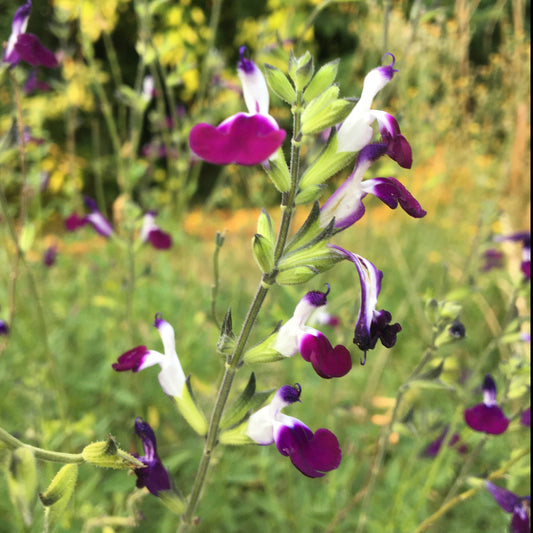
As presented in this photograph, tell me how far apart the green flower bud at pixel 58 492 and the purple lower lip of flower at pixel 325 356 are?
0.31 m

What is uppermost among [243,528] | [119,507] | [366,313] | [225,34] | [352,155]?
[225,34]

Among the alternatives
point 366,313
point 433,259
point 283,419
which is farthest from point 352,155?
point 433,259

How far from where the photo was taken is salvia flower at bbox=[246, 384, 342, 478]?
0.62 meters

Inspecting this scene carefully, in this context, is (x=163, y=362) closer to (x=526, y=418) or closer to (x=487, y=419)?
(x=487, y=419)

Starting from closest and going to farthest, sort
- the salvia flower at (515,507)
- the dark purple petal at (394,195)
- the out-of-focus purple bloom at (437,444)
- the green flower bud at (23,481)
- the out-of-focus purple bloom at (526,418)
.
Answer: the green flower bud at (23,481) → the dark purple petal at (394,195) → the salvia flower at (515,507) → the out-of-focus purple bloom at (526,418) → the out-of-focus purple bloom at (437,444)

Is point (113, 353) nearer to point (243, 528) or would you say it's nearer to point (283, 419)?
point (243, 528)

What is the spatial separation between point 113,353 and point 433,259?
9.91 feet

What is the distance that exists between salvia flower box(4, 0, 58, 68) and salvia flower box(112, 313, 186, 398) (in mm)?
527

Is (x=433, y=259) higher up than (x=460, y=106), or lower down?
lower down

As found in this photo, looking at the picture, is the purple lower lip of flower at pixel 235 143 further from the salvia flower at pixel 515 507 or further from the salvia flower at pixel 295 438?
the salvia flower at pixel 515 507

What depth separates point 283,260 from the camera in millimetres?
645

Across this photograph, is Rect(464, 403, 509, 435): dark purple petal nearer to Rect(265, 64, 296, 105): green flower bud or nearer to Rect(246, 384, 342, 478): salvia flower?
Rect(246, 384, 342, 478): salvia flower

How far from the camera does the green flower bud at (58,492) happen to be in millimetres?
592

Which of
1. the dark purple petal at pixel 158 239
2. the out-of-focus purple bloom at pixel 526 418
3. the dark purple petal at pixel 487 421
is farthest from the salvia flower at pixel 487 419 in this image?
the dark purple petal at pixel 158 239
